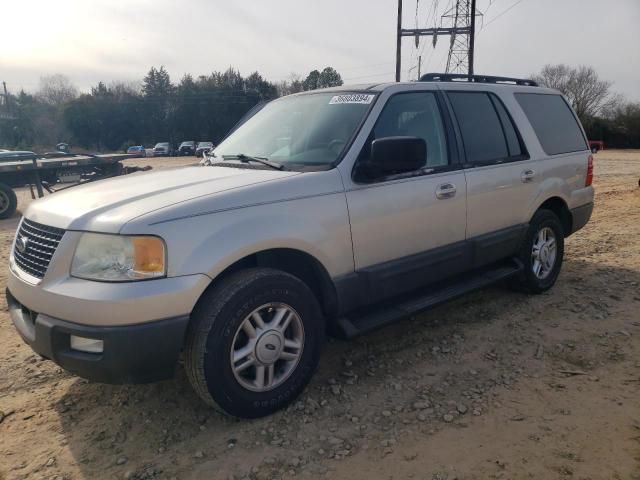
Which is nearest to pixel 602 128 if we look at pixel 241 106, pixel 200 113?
pixel 241 106

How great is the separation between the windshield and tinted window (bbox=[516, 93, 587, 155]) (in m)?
2.06

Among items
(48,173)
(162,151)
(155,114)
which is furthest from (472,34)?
(155,114)

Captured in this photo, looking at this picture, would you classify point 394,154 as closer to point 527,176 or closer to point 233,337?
point 233,337

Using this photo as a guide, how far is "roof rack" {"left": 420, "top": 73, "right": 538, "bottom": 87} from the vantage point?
13.9 feet

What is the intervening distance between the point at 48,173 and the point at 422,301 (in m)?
11.8

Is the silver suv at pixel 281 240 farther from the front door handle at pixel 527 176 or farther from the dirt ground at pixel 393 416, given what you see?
the dirt ground at pixel 393 416

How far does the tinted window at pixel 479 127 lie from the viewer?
13.4 ft

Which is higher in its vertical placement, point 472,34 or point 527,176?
point 472,34

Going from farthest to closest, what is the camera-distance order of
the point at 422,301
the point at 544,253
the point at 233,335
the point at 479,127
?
1. the point at 544,253
2. the point at 479,127
3. the point at 422,301
4. the point at 233,335

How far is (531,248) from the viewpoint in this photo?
478 centimetres

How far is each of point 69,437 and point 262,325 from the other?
126cm

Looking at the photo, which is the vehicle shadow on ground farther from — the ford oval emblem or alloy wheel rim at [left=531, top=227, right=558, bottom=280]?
the ford oval emblem

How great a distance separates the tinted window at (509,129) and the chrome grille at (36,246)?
143 inches

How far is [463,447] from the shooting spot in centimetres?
268
